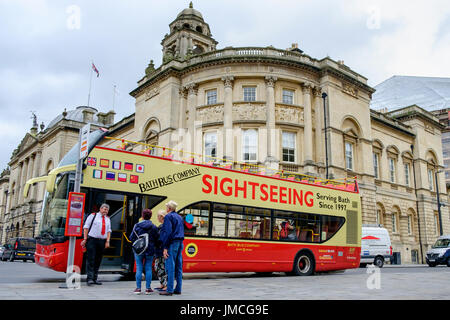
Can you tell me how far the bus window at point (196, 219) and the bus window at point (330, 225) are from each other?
5.04 m

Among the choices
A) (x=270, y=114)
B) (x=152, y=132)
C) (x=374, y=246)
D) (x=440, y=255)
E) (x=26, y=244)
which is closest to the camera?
(x=440, y=255)

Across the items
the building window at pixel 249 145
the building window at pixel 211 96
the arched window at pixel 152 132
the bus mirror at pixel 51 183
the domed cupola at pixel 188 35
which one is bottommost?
the bus mirror at pixel 51 183

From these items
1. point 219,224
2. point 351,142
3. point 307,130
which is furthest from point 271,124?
point 219,224

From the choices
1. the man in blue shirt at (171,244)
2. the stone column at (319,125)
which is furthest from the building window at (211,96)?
the man in blue shirt at (171,244)

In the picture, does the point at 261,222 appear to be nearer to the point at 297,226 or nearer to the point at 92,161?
the point at 297,226

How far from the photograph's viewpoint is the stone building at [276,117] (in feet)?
92.9

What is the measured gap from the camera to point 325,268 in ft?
48.4

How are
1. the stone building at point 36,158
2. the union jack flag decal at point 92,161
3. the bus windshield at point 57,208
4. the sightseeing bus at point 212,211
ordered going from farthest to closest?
1. the stone building at point 36,158
2. the sightseeing bus at point 212,211
3. the union jack flag decal at point 92,161
4. the bus windshield at point 57,208

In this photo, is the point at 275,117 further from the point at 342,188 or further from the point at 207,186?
the point at 207,186

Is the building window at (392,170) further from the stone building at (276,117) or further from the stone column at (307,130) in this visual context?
the stone column at (307,130)

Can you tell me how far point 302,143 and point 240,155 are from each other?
15.8 ft

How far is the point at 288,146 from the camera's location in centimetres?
2883

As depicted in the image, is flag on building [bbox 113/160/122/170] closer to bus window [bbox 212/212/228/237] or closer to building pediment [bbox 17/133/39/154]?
bus window [bbox 212/212/228/237]

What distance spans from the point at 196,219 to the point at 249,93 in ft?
62.2
